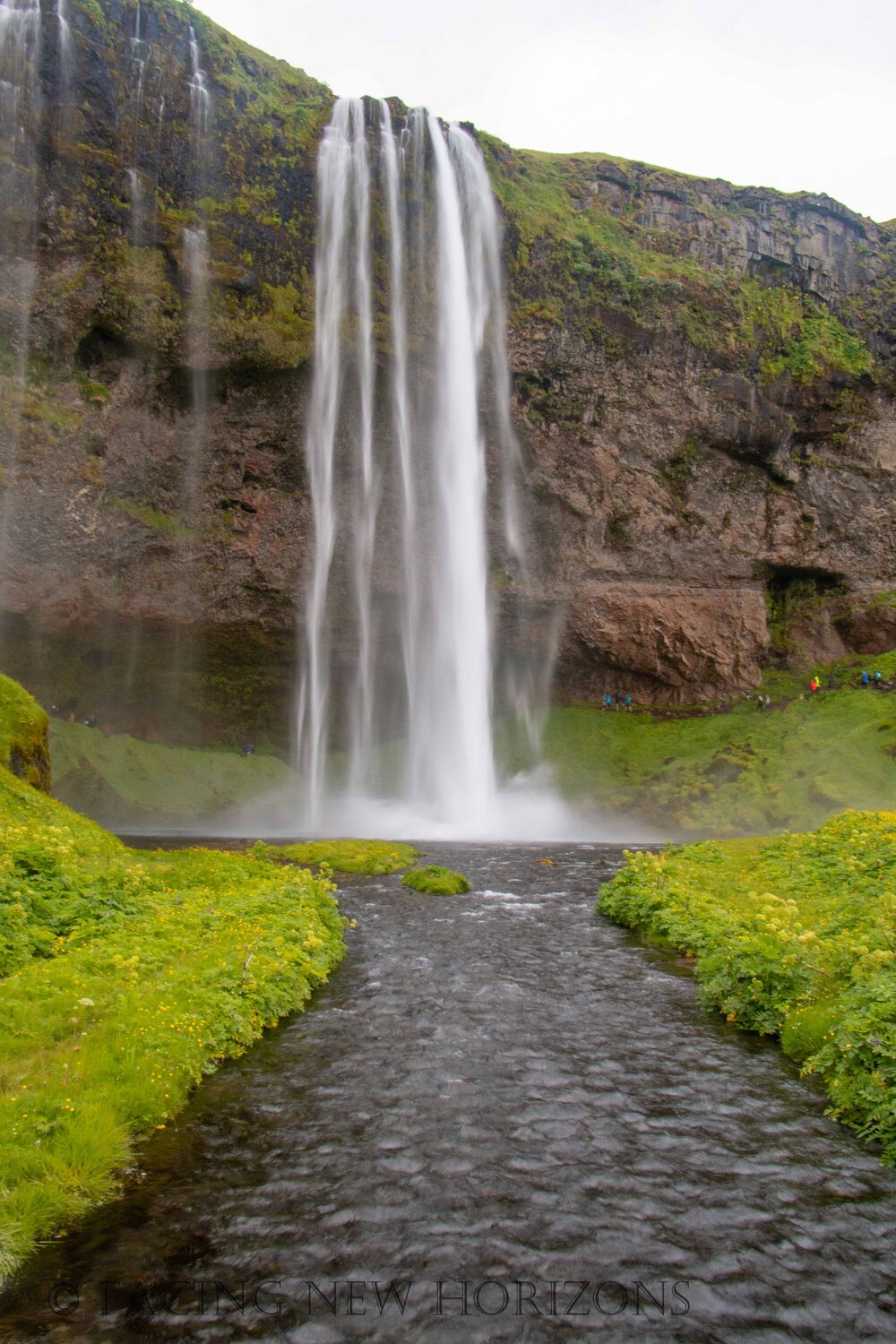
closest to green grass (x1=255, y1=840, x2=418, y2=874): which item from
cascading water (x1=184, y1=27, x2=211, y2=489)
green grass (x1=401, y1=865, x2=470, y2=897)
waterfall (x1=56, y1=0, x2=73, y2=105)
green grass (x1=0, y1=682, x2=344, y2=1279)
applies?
green grass (x1=401, y1=865, x2=470, y2=897)

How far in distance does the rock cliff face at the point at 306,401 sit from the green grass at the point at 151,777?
2.42 m

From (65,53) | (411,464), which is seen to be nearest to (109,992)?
(411,464)

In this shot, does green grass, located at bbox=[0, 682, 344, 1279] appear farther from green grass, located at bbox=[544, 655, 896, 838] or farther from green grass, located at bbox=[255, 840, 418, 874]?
green grass, located at bbox=[544, 655, 896, 838]

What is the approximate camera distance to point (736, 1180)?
21.1 ft

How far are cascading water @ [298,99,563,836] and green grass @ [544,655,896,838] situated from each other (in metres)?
5.29

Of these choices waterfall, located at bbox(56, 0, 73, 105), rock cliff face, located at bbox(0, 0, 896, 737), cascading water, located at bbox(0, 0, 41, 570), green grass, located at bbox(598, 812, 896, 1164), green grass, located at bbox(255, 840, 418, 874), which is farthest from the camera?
rock cliff face, located at bbox(0, 0, 896, 737)

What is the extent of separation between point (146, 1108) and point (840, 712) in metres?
46.4

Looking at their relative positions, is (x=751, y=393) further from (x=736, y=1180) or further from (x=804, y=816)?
(x=736, y=1180)

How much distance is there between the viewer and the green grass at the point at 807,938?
7.84 m

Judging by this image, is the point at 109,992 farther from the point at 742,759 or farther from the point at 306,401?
the point at 742,759

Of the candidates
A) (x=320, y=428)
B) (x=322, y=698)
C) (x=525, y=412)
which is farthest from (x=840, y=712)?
(x=320, y=428)

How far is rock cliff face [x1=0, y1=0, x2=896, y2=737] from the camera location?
1528 inches

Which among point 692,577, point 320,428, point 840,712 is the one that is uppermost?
point 320,428

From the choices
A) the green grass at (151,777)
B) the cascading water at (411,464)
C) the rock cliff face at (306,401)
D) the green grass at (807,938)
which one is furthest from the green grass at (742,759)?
the green grass at (807,938)
